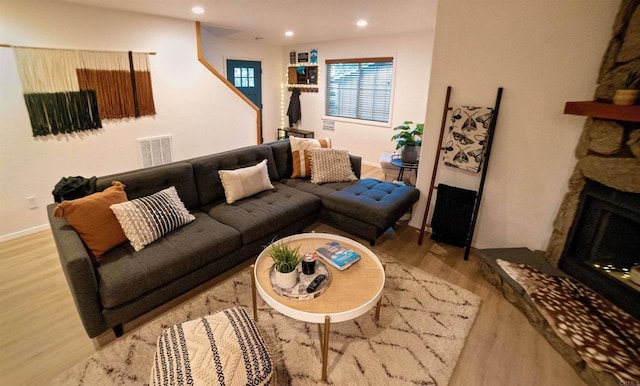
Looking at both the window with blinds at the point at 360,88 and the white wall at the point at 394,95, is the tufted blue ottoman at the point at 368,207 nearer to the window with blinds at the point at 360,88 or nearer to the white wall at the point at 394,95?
the white wall at the point at 394,95

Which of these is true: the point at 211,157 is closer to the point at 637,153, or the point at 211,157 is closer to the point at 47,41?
the point at 47,41

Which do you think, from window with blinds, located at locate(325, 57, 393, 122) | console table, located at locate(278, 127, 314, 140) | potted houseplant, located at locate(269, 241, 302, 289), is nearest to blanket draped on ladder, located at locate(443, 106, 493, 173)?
potted houseplant, located at locate(269, 241, 302, 289)

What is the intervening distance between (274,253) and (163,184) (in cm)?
131

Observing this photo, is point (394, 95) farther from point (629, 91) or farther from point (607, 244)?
point (607, 244)

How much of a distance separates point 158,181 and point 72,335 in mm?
1158

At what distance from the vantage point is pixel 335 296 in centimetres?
170

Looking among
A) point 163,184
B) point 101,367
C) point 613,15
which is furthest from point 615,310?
point 163,184

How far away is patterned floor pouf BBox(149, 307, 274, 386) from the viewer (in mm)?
1229

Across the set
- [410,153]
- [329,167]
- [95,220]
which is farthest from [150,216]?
[410,153]

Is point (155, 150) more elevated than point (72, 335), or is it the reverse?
point (155, 150)

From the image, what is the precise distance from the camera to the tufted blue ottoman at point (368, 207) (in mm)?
2758

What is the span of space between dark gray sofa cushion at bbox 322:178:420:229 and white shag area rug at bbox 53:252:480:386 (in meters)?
0.63

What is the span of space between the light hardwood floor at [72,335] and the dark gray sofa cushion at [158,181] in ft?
2.71

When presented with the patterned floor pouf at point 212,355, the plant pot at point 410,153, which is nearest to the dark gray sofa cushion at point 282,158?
the plant pot at point 410,153
